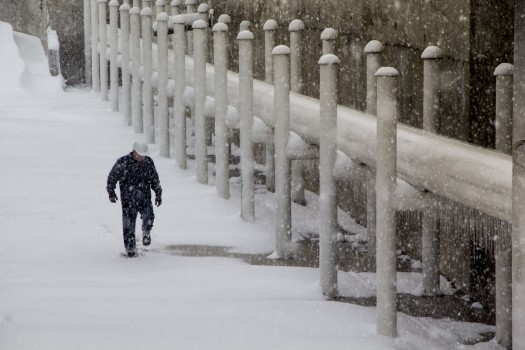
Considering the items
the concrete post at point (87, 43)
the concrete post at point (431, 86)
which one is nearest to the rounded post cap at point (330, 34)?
the concrete post at point (431, 86)

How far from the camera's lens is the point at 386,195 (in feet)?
23.9

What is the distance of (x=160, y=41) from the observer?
13.6 meters

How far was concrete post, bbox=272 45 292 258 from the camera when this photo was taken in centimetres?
948

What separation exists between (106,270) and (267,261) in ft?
4.24

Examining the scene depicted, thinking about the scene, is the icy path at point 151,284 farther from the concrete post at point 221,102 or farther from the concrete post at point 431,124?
the concrete post at point 431,124

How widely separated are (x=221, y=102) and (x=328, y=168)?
11.1 ft

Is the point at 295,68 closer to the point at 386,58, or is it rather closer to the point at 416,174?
the point at 386,58

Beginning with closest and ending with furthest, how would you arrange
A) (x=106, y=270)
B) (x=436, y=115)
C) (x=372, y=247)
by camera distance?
(x=436, y=115)
(x=106, y=270)
(x=372, y=247)

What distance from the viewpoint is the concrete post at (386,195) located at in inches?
283

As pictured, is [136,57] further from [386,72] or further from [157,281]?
[386,72]

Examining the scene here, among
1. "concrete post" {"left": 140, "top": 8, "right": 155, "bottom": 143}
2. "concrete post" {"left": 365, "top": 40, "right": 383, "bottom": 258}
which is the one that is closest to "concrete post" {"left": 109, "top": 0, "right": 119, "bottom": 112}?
"concrete post" {"left": 140, "top": 8, "right": 155, "bottom": 143}

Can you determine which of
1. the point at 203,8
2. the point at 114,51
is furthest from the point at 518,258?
the point at 114,51

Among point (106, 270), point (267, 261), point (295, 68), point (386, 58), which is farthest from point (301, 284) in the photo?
point (295, 68)

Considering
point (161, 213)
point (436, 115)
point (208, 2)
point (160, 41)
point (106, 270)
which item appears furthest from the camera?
point (208, 2)
